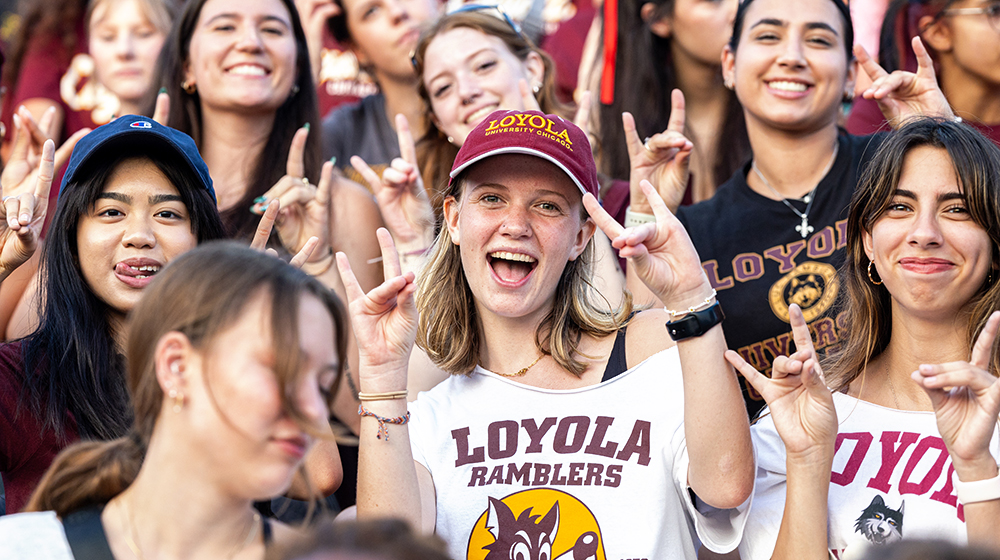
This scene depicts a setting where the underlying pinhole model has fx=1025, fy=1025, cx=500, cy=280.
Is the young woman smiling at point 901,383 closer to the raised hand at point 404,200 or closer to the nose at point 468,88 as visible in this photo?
the raised hand at point 404,200

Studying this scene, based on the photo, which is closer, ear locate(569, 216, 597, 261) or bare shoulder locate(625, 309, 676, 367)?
bare shoulder locate(625, 309, 676, 367)

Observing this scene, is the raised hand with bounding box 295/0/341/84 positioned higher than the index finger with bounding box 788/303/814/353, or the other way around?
the raised hand with bounding box 295/0/341/84

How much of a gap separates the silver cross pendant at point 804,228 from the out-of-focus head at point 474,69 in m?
1.21

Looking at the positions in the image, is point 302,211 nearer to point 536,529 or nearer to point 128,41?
point 536,529

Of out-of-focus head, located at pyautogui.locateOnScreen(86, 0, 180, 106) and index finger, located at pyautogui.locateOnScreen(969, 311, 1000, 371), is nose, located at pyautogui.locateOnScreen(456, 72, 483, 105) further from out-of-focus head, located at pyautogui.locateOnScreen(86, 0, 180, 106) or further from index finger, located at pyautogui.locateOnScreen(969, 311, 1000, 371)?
index finger, located at pyautogui.locateOnScreen(969, 311, 1000, 371)

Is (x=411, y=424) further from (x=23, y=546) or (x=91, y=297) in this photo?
(x=23, y=546)

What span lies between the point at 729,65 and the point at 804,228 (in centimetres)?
80

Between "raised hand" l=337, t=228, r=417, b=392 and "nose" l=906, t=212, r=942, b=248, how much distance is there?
54.5 inches

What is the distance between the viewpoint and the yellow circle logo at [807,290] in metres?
3.46

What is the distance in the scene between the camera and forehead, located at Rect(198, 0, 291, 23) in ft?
13.8

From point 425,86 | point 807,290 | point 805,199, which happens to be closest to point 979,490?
point 807,290

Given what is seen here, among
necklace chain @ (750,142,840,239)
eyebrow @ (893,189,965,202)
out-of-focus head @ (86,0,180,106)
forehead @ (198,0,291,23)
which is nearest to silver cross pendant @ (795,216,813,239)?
necklace chain @ (750,142,840,239)

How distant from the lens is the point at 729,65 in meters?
4.03

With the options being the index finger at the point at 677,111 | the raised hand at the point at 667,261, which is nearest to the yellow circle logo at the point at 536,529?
the raised hand at the point at 667,261
